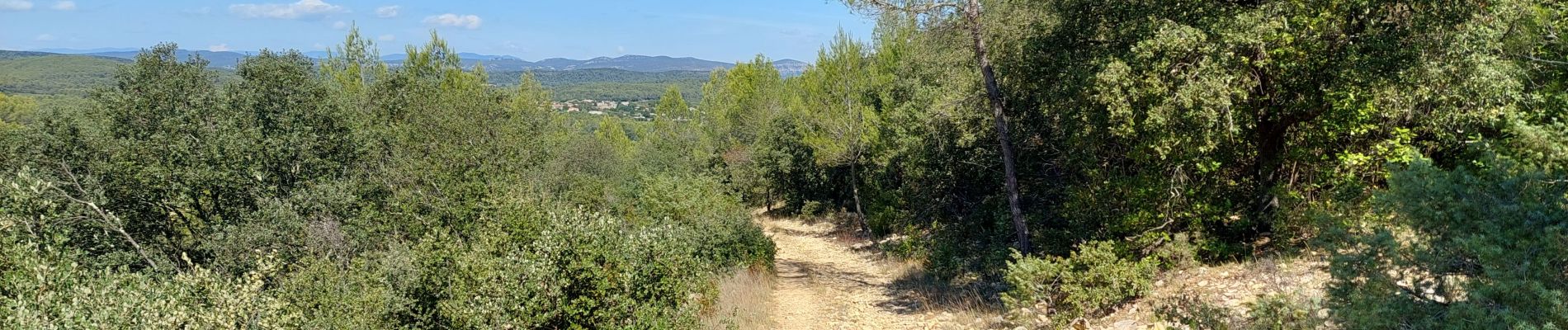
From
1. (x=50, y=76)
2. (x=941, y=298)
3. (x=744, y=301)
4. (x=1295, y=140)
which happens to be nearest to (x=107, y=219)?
(x=744, y=301)

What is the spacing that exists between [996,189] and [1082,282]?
7454 millimetres

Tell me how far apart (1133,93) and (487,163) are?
1682 centimetres

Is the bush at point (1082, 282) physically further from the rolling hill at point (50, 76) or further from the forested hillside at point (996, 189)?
the rolling hill at point (50, 76)

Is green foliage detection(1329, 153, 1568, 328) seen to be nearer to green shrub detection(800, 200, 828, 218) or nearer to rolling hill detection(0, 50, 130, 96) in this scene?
green shrub detection(800, 200, 828, 218)

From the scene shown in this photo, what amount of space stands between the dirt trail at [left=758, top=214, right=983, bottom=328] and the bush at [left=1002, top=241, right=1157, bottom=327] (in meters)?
1.39

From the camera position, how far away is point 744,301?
47.7ft

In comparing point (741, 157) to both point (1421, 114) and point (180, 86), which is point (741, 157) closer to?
point (180, 86)

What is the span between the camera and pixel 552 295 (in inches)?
314

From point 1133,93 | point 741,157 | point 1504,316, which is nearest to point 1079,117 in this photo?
point 1133,93

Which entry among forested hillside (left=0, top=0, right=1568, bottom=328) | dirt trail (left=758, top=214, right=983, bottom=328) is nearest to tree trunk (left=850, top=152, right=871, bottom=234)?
dirt trail (left=758, top=214, right=983, bottom=328)

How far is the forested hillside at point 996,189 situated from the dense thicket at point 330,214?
67 mm

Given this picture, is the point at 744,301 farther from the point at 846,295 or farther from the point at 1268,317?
the point at 1268,317

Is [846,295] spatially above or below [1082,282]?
below

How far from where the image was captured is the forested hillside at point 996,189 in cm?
556
